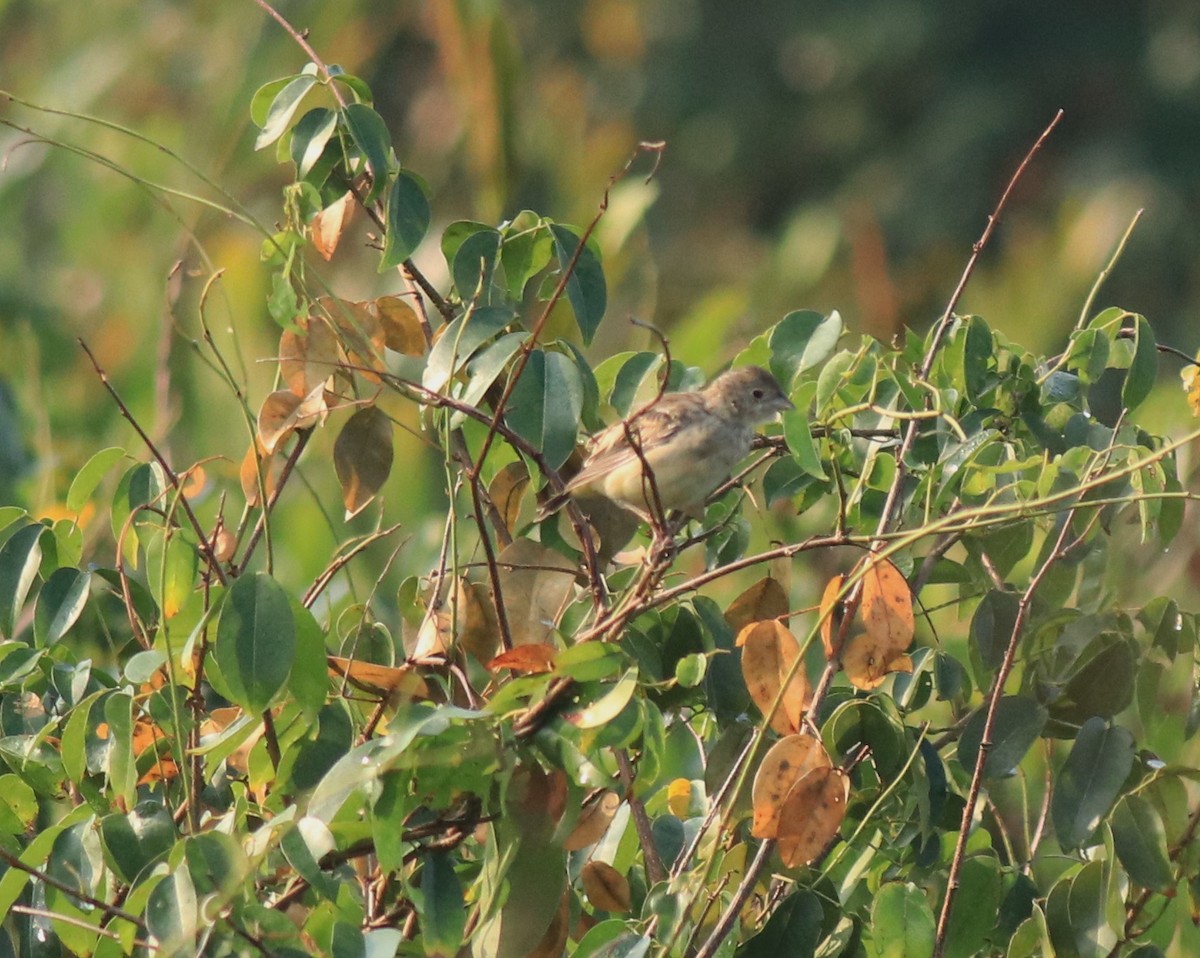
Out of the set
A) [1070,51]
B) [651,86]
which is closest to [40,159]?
[651,86]

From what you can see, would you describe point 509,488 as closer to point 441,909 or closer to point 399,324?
point 399,324

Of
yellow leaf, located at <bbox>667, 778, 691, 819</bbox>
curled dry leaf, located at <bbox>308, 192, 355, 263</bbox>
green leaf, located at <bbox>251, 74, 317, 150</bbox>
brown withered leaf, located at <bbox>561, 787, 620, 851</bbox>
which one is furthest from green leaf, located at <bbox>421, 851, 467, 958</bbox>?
green leaf, located at <bbox>251, 74, 317, 150</bbox>

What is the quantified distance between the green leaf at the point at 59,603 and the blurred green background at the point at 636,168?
33 centimetres

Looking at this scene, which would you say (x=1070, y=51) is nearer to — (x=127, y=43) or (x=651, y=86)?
(x=651, y=86)

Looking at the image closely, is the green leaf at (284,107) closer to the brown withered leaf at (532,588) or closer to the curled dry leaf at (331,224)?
the curled dry leaf at (331,224)

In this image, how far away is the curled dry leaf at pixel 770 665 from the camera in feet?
6.13

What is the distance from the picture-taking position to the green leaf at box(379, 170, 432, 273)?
2.05 metres

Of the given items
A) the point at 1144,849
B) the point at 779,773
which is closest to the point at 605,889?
the point at 779,773

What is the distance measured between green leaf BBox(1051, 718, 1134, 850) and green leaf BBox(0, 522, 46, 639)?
4.09ft

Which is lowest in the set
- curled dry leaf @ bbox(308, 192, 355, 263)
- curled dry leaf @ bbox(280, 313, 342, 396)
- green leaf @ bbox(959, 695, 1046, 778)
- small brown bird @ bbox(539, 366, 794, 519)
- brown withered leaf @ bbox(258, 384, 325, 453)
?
small brown bird @ bbox(539, 366, 794, 519)

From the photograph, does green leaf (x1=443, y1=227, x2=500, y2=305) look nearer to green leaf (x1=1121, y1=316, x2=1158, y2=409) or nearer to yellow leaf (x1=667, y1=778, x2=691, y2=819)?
yellow leaf (x1=667, y1=778, x2=691, y2=819)

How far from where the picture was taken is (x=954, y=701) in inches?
91.2

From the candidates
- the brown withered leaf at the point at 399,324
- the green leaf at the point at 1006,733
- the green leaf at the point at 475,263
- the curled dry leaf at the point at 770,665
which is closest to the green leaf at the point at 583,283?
the green leaf at the point at 475,263

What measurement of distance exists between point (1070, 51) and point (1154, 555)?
1835 centimetres
